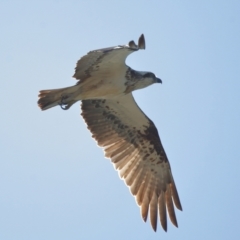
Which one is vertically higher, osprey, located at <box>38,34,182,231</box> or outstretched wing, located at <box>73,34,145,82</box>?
outstretched wing, located at <box>73,34,145,82</box>

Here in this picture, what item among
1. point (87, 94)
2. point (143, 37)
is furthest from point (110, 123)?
point (143, 37)

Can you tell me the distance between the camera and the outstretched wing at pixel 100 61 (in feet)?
32.2

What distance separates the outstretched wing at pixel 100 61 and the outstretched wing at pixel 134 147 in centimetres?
117

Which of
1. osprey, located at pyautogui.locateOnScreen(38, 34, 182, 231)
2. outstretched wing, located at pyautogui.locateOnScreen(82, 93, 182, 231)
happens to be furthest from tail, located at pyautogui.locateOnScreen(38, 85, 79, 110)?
outstretched wing, located at pyautogui.locateOnScreen(82, 93, 182, 231)

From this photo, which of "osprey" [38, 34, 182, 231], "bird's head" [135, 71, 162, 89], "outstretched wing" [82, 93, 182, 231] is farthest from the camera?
"outstretched wing" [82, 93, 182, 231]

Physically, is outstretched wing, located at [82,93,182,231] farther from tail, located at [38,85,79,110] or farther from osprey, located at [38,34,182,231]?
tail, located at [38,85,79,110]

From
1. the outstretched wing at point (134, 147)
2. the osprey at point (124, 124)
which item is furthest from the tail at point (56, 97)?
Result: the outstretched wing at point (134, 147)

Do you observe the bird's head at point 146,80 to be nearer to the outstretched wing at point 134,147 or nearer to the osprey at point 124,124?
the osprey at point 124,124

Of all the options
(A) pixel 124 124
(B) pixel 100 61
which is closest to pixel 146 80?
(B) pixel 100 61

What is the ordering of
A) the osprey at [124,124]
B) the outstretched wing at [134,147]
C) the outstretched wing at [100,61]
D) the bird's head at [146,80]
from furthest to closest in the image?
the outstretched wing at [134,147] < the bird's head at [146,80] < the osprey at [124,124] < the outstretched wing at [100,61]

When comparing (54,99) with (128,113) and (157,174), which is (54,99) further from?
(157,174)

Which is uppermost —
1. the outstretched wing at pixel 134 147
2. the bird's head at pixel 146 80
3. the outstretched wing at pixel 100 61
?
the outstretched wing at pixel 100 61

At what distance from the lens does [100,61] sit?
10.5 metres

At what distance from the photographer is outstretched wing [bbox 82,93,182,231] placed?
38.2ft
